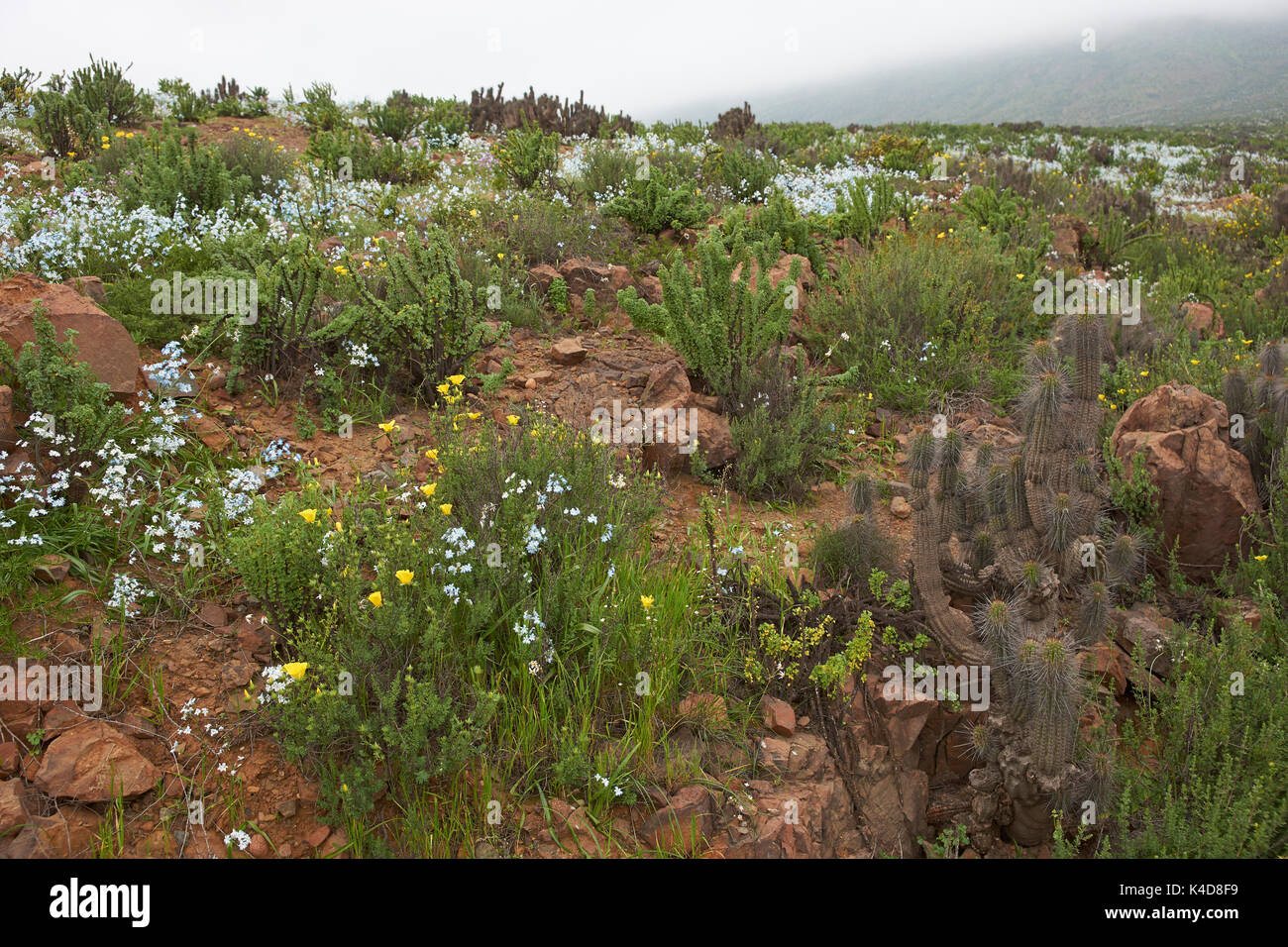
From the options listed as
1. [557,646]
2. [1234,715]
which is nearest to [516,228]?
[557,646]

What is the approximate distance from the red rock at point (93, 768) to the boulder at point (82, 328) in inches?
78.6

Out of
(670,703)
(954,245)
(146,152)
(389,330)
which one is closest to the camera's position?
(670,703)

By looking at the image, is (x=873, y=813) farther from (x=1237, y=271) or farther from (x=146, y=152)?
(x=1237, y=271)

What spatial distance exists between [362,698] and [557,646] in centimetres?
77

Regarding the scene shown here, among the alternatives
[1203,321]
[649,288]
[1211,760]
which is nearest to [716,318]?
[649,288]

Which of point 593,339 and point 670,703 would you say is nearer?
point 670,703

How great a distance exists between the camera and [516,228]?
698cm

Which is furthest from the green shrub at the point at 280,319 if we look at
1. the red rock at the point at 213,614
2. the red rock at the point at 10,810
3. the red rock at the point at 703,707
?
the red rock at the point at 703,707

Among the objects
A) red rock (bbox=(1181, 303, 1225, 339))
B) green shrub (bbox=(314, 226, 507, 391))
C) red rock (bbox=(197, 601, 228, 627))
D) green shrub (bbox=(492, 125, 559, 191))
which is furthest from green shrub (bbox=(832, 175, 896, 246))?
red rock (bbox=(197, 601, 228, 627))

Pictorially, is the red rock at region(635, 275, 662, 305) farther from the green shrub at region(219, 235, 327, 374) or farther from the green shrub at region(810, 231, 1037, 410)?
the green shrub at region(219, 235, 327, 374)

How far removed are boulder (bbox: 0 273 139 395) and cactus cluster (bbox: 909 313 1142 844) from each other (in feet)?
13.6

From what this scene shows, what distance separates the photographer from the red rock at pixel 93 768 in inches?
101

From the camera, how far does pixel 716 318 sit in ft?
16.8

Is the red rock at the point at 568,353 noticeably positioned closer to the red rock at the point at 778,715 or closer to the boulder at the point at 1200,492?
the red rock at the point at 778,715
